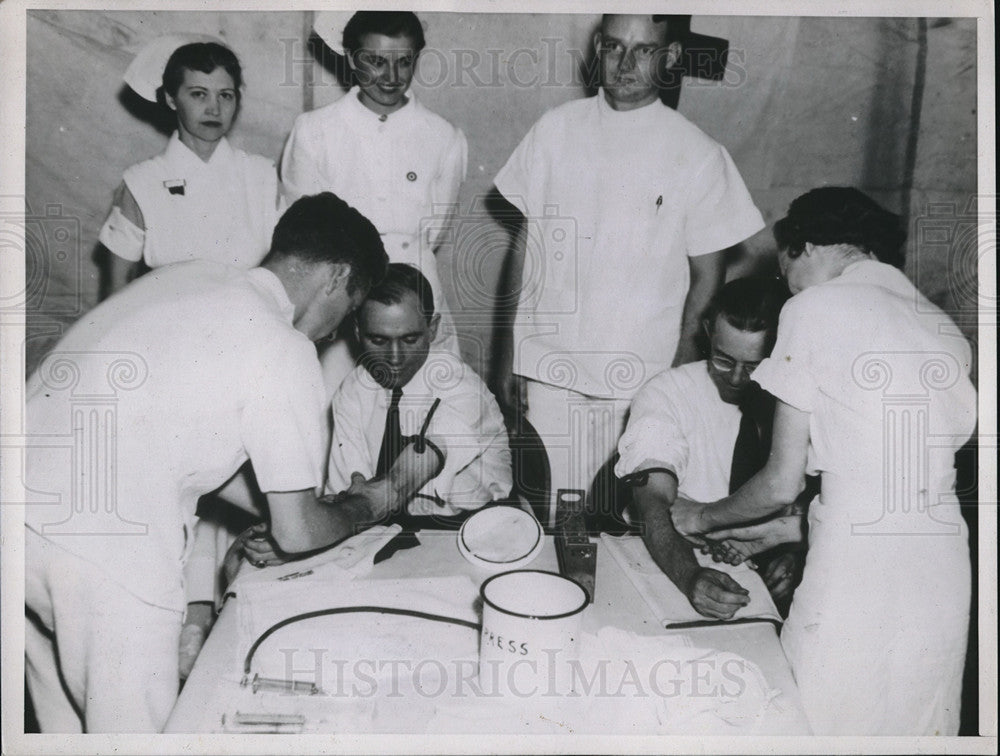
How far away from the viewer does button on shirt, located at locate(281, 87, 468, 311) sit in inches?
61.3

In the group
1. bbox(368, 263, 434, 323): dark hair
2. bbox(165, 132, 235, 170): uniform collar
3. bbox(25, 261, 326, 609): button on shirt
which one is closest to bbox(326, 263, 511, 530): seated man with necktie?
bbox(368, 263, 434, 323): dark hair

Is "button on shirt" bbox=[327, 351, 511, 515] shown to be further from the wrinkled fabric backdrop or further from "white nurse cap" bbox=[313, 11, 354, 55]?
"white nurse cap" bbox=[313, 11, 354, 55]

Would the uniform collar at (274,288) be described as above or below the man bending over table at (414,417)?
above

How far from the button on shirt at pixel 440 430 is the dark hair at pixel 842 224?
635mm

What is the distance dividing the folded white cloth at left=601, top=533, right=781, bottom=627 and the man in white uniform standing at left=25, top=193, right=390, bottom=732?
1.51 feet

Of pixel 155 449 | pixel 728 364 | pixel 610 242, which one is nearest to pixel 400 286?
pixel 610 242

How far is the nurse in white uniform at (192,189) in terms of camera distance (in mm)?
1547

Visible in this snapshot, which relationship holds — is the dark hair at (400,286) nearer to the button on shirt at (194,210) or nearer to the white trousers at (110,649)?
the button on shirt at (194,210)

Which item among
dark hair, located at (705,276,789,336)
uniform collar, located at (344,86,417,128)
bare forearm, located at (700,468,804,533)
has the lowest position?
bare forearm, located at (700,468,804,533)

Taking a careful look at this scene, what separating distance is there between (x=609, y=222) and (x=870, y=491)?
65cm

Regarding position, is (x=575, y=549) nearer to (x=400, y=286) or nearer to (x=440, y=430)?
(x=440, y=430)

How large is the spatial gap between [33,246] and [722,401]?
50.2 inches

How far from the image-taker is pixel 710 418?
1597 mm

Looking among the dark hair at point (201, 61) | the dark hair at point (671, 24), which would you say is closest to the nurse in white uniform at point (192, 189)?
the dark hair at point (201, 61)
